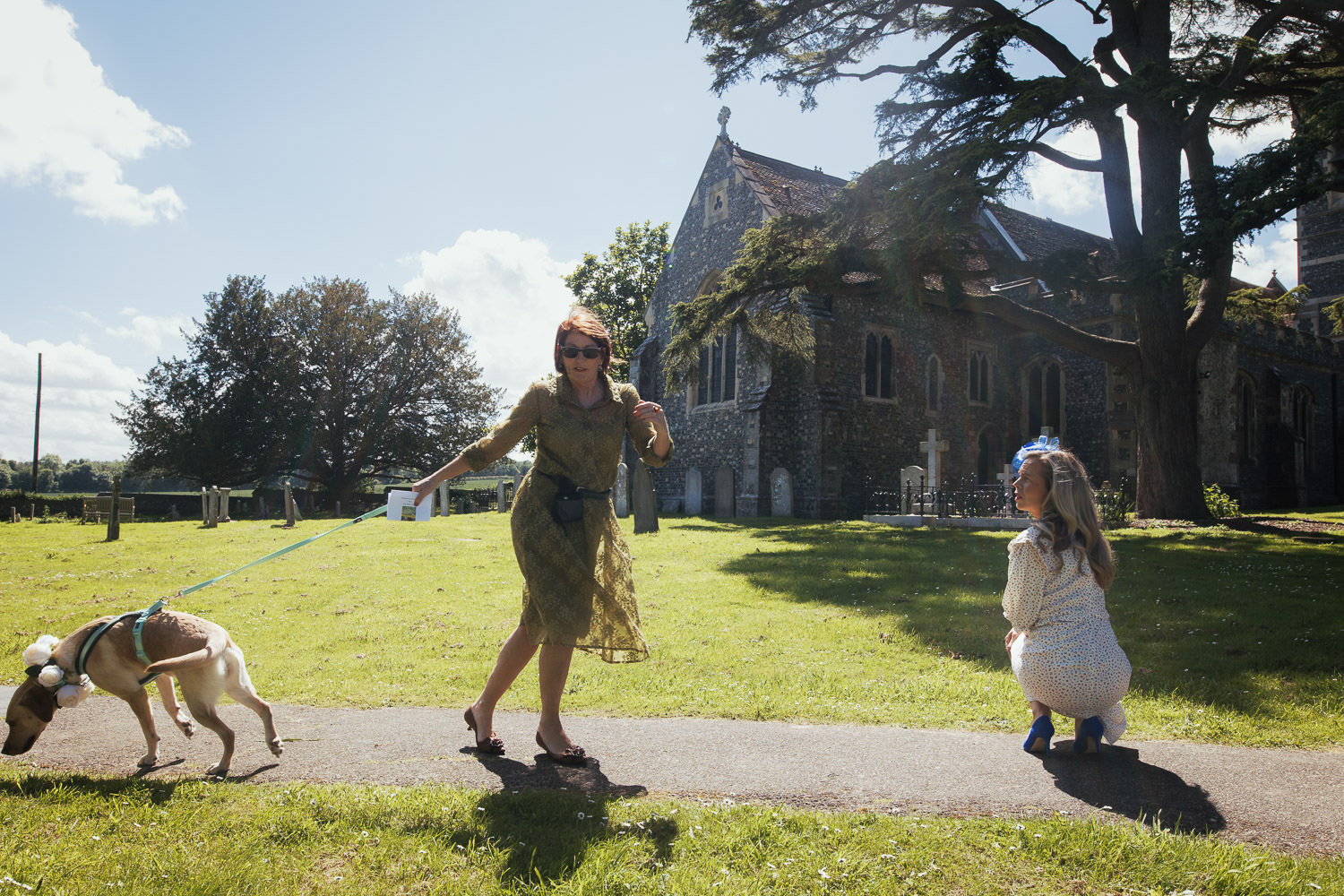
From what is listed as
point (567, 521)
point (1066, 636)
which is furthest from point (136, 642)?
point (1066, 636)

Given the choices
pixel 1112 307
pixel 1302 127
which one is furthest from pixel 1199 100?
pixel 1112 307

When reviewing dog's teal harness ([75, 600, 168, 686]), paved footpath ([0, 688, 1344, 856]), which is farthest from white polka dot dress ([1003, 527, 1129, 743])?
dog's teal harness ([75, 600, 168, 686])

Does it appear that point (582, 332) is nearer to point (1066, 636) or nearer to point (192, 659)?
point (192, 659)

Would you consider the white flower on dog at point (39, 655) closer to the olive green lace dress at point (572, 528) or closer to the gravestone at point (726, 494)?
the olive green lace dress at point (572, 528)

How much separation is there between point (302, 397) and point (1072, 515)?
4008cm

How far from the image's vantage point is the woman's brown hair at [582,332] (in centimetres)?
380

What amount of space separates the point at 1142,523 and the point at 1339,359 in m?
22.9

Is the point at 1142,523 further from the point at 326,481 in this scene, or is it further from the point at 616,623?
the point at 326,481

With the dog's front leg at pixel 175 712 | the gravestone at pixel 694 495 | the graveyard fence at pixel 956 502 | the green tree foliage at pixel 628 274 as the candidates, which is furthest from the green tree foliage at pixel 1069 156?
the green tree foliage at pixel 628 274

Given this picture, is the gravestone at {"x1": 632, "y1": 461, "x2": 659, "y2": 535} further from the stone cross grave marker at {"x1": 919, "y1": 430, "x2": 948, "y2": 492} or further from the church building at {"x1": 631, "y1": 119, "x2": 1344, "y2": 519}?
the stone cross grave marker at {"x1": 919, "y1": 430, "x2": 948, "y2": 492}

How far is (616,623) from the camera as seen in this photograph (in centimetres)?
377

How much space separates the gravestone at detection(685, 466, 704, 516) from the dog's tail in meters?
20.3

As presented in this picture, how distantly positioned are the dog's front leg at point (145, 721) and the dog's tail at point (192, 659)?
0.73 ft

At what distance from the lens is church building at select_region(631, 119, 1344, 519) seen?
22062mm
